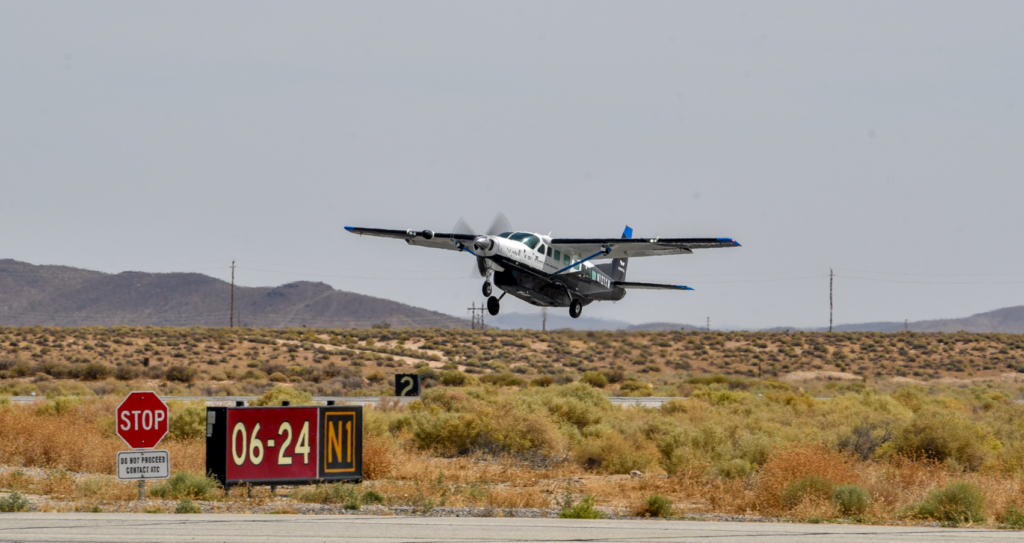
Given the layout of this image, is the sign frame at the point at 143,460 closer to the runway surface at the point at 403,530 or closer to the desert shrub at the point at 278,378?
the runway surface at the point at 403,530

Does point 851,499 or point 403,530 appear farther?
point 851,499

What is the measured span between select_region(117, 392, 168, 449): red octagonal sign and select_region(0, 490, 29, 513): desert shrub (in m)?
1.73

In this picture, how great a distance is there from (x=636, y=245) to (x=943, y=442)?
1061 cm

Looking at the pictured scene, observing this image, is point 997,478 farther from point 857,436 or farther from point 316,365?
point 316,365

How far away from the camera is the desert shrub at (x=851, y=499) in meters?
18.3

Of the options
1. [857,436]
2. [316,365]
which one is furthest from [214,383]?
[857,436]

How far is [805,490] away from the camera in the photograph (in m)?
19.3

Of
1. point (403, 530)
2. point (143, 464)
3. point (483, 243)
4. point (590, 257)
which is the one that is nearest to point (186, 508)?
point (143, 464)

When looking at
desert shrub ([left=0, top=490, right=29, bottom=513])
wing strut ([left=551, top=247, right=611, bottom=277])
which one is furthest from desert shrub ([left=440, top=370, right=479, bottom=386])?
desert shrub ([left=0, top=490, right=29, bottom=513])

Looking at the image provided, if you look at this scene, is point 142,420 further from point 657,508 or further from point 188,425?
point 188,425

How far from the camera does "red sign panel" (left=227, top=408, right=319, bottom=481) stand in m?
18.8

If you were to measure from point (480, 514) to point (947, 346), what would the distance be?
98328 millimetres

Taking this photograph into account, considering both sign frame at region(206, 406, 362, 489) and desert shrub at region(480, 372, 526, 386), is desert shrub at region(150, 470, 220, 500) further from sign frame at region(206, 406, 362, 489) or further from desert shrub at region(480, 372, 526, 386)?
desert shrub at region(480, 372, 526, 386)

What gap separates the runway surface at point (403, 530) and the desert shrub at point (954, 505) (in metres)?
1.75
